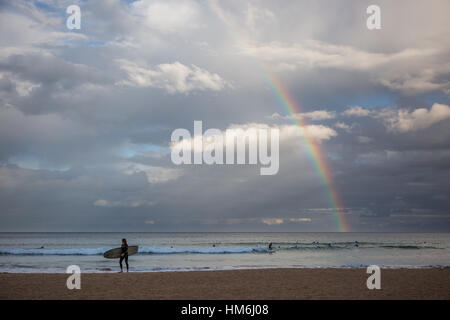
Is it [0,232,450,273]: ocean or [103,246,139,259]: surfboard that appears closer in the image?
[103,246,139,259]: surfboard

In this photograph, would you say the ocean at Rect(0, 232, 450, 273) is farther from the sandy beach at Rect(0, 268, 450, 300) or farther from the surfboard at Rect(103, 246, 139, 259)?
the sandy beach at Rect(0, 268, 450, 300)

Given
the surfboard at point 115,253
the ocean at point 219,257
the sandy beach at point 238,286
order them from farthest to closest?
the ocean at point 219,257
the surfboard at point 115,253
the sandy beach at point 238,286

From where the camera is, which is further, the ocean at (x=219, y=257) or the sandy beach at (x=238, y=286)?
the ocean at (x=219, y=257)

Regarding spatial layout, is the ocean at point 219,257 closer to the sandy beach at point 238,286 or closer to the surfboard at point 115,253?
the surfboard at point 115,253

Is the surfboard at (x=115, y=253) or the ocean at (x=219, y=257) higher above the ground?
the surfboard at (x=115, y=253)

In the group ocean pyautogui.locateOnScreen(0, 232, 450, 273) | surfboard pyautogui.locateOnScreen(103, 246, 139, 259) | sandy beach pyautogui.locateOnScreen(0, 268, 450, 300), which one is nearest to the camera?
sandy beach pyautogui.locateOnScreen(0, 268, 450, 300)

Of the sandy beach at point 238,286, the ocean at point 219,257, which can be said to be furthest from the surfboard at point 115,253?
the sandy beach at point 238,286

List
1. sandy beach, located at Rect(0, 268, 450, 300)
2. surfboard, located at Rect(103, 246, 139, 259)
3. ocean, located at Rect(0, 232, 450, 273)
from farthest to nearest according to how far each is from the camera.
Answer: ocean, located at Rect(0, 232, 450, 273) → surfboard, located at Rect(103, 246, 139, 259) → sandy beach, located at Rect(0, 268, 450, 300)

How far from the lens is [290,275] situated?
19969 millimetres

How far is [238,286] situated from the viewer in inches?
655

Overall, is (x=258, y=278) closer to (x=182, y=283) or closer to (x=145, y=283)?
(x=182, y=283)

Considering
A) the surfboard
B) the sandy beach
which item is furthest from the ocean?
the sandy beach

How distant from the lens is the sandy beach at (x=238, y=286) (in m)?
14.3

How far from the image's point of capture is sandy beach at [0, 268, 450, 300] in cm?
1430
